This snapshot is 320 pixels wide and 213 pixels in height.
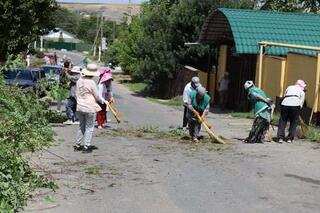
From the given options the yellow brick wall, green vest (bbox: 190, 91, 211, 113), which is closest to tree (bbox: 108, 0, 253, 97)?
the yellow brick wall

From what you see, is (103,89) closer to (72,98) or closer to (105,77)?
(105,77)

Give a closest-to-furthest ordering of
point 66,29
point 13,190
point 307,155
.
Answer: point 13,190 → point 307,155 → point 66,29

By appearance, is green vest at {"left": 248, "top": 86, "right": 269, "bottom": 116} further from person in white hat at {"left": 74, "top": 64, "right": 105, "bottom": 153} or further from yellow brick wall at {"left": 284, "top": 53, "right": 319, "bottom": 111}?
yellow brick wall at {"left": 284, "top": 53, "right": 319, "bottom": 111}

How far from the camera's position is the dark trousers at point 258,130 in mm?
15031

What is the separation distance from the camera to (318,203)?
28.5 feet

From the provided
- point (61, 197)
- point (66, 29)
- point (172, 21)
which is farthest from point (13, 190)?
point (66, 29)

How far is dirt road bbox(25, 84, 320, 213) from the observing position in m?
8.38

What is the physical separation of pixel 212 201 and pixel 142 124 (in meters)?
10.6

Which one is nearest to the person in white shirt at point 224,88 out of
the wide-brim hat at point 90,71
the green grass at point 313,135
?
the green grass at point 313,135

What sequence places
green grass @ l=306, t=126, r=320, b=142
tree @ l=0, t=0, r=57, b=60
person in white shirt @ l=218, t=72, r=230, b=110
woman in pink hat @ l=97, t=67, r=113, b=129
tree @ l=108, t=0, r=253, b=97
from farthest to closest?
tree @ l=108, t=0, r=253, b=97
person in white shirt @ l=218, t=72, r=230, b=110
tree @ l=0, t=0, r=57, b=60
woman in pink hat @ l=97, t=67, r=113, b=129
green grass @ l=306, t=126, r=320, b=142

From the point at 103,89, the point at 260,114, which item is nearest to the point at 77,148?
the point at 103,89

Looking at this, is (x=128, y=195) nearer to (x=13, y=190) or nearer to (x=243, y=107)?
(x=13, y=190)

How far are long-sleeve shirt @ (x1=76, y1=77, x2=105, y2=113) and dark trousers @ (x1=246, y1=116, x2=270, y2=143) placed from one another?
4.08 meters

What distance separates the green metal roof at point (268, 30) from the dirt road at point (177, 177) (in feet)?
35.4
